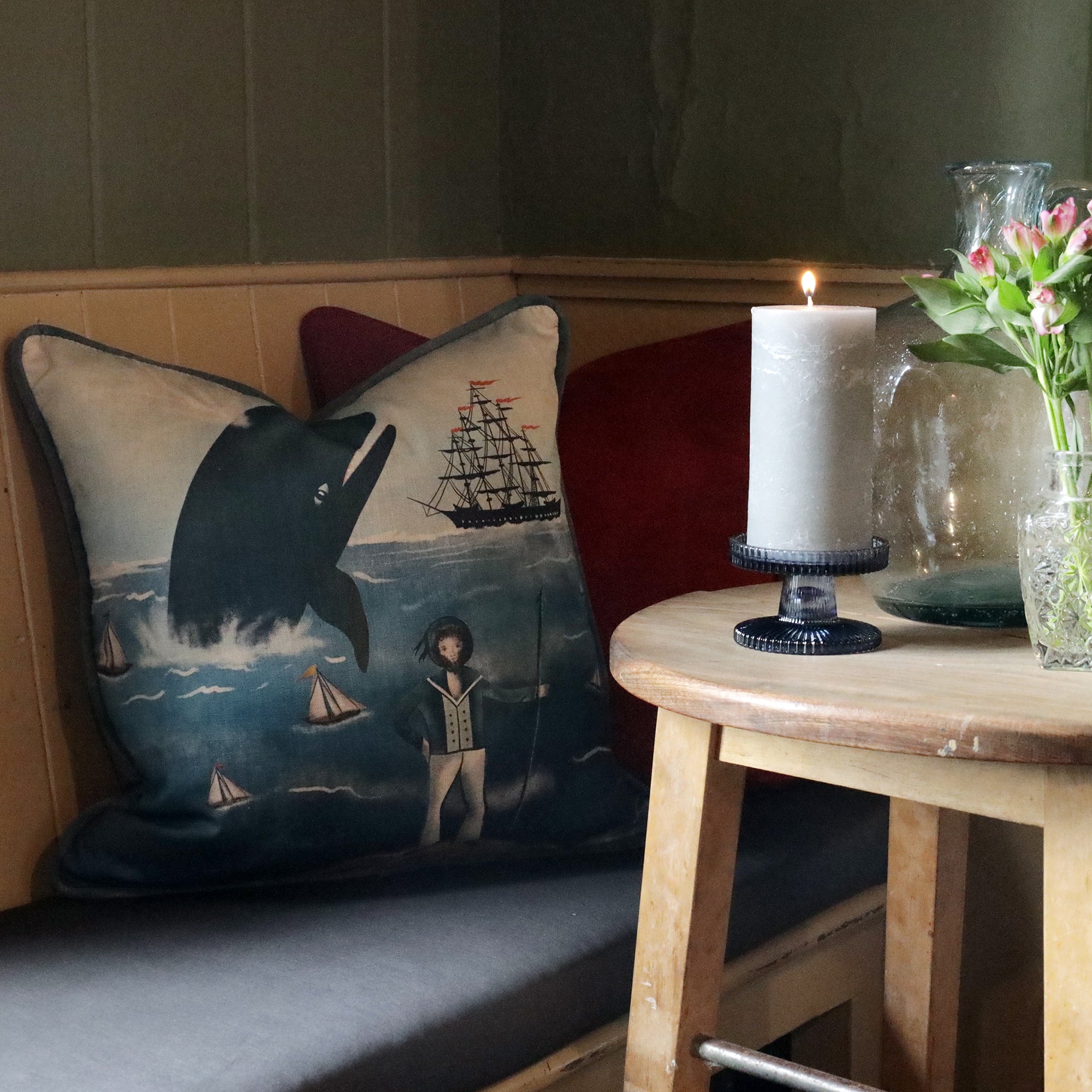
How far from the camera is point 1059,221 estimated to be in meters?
0.89

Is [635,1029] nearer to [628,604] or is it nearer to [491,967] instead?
[491,967]

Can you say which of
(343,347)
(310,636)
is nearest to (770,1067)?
(310,636)

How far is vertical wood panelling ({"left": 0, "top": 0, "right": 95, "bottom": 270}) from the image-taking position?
1.32m

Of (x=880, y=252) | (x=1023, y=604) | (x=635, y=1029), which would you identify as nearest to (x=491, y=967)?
(x=635, y=1029)

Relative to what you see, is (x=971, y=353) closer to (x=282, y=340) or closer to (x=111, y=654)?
(x=111, y=654)

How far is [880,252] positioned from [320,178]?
2.18 feet

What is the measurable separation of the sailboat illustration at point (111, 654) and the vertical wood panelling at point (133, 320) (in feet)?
1.08

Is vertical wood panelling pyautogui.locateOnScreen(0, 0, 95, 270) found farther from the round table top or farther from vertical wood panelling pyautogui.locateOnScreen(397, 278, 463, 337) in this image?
the round table top

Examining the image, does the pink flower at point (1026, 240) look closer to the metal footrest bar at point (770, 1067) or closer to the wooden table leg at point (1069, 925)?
the wooden table leg at point (1069, 925)

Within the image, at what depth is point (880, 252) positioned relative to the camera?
1.63m

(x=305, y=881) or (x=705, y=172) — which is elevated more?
(x=705, y=172)

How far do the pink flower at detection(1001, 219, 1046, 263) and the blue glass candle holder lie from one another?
0.22 metres

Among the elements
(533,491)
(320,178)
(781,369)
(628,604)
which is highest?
(320,178)

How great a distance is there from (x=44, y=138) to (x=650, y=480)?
677 millimetres
